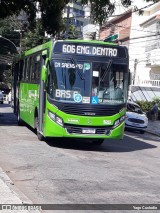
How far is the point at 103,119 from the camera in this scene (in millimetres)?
15719

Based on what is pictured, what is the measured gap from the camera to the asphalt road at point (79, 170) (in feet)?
30.6

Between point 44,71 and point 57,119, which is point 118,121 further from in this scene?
point 44,71

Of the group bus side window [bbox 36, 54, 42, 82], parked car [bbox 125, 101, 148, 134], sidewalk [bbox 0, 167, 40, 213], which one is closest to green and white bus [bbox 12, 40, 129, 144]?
bus side window [bbox 36, 54, 42, 82]

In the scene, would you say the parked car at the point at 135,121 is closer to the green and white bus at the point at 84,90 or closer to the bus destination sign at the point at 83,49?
the green and white bus at the point at 84,90

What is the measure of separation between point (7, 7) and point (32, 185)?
544 inches

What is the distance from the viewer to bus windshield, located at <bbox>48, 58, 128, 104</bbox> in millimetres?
15547

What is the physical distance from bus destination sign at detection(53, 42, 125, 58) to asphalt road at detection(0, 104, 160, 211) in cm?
297

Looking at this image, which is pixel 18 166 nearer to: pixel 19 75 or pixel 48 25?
pixel 19 75

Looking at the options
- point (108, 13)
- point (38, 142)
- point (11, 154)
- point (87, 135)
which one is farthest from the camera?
point (108, 13)

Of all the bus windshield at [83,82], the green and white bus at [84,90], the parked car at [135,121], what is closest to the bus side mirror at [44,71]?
the green and white bus at [84,90]

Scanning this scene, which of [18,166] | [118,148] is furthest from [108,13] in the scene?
[18,166]

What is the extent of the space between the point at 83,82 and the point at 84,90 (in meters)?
0.25

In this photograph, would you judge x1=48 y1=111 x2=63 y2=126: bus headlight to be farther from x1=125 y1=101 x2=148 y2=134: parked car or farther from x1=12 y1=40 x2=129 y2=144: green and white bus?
x1=125 y1=101 x2=148 y2=134: parked car

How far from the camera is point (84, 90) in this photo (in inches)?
613
